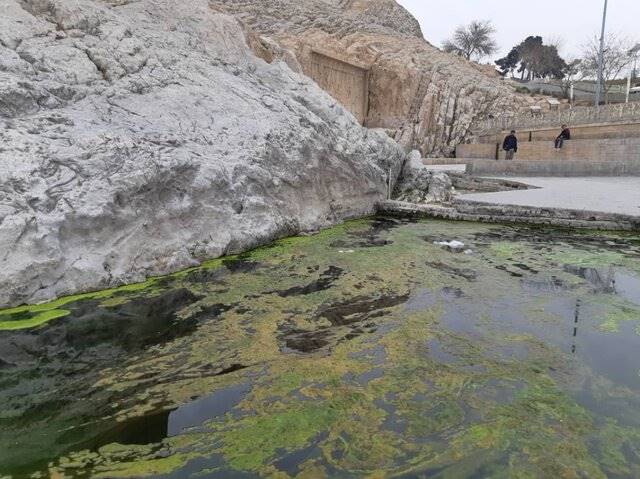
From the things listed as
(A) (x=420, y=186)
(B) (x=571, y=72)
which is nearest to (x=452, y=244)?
(A) (x=420, y=186)

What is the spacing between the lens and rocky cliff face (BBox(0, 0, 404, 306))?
14.5 feet

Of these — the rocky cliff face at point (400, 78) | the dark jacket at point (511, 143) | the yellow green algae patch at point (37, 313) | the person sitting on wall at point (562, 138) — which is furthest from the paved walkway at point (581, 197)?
the rocky cliff face at point (400, 78)

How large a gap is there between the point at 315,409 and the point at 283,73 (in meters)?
8.18

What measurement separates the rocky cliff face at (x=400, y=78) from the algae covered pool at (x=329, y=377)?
22.0 m

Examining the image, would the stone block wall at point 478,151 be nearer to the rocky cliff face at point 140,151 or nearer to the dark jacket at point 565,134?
the dark jacket at point 565,134

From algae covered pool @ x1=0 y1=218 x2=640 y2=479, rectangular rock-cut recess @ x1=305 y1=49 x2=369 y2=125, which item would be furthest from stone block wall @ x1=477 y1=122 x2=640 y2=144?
algae covered pool @ x1=0 y1=218 x2=640 y2=479

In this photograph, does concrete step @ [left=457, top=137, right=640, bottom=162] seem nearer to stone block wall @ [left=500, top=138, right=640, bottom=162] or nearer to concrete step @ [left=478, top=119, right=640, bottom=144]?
stone block wall @ [left=500, top=138, right=640, bottom=162]

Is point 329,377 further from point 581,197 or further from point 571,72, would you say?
point 571,72

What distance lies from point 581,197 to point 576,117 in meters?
11.7

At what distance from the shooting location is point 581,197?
31.6ft

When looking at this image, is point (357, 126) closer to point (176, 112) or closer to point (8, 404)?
point (176, 112)

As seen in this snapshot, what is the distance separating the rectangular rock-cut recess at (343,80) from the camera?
2464 centimetres

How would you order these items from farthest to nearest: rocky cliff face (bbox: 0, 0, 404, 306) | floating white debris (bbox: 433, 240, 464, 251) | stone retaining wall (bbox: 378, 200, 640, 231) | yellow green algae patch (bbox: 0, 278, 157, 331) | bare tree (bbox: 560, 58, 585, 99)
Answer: bare tree (bbox: 560, 58, 585, 99)
stone retaining wall (bbox: 378, 200, 640, 231)
floating white debris (bbox: 433, 240, 464, 251)
rocky cliff face (bbox: 0, 0, 404, 306)
yellow green algae patch (bbox: 0, 278, 157, 331)

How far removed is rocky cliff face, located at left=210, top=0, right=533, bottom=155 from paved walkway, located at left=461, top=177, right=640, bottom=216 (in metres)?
16.1
